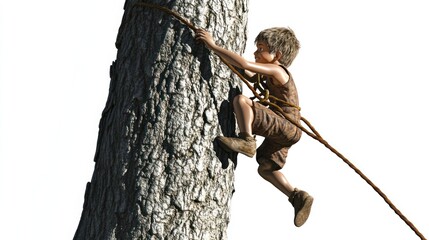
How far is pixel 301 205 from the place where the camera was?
4723mm

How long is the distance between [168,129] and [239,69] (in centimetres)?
67

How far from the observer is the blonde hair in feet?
15.0

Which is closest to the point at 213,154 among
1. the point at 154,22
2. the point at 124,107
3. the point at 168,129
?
the point at 168,129

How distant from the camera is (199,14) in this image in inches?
166

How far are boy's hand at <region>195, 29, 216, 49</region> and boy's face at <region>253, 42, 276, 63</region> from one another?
0.56 metres

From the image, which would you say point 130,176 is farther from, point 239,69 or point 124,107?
point 239,69

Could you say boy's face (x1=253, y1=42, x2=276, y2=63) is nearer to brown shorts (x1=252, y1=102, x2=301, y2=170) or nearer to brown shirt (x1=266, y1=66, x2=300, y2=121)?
brown shirt (x1=266, y1=66, x2=300, y2=121)

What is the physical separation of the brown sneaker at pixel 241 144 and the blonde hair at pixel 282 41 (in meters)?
0.65

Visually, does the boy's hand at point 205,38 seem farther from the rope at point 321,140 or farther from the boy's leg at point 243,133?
the boy's leg at point 243,133

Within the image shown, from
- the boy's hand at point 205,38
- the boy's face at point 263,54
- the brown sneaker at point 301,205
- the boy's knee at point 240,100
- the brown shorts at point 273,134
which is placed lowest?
the brown sneaker at point 301,205

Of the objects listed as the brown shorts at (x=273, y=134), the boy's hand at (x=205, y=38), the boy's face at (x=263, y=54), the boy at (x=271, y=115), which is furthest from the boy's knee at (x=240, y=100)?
the boy's face at (x=263, y=54)

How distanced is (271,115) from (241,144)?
340 mm

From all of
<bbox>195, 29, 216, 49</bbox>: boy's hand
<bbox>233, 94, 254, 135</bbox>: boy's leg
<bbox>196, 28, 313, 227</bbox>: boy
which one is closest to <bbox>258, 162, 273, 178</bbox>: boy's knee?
<bbox>196, 28, 313, 227</bbox>: boy

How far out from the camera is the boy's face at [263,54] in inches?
181
